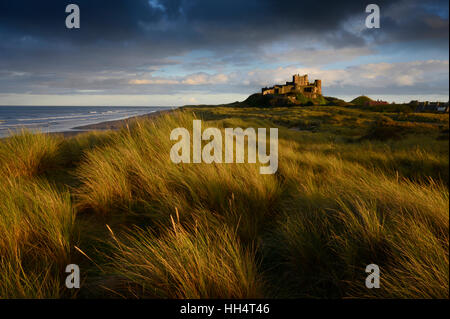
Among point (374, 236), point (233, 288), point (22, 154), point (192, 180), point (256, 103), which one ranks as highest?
point (256, 103)

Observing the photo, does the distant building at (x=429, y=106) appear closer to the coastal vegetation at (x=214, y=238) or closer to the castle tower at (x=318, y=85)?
the coastal vegetation at (x=214, y=238)

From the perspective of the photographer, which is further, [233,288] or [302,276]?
[302,276]

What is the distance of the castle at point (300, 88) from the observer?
90312 millimetres

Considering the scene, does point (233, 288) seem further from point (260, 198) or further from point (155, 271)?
point (260, 198)

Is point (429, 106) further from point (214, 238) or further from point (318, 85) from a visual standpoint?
point (318, 85)

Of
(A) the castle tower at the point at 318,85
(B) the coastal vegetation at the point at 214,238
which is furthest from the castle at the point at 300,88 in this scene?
(B) the coastal vegetation at the point at 214,238

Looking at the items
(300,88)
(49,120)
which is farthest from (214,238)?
(300,88)

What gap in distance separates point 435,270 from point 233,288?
4.35 ft

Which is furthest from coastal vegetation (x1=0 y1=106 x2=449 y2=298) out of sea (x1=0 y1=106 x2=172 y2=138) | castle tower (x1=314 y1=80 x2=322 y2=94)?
castle tower (x1=314 y1=80 x2=322 y2=94)
